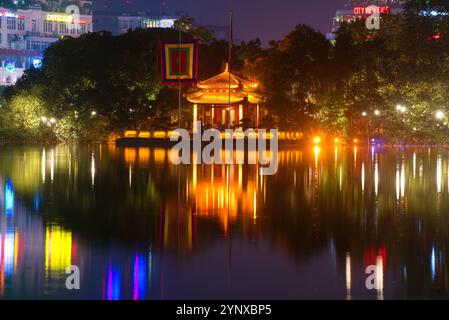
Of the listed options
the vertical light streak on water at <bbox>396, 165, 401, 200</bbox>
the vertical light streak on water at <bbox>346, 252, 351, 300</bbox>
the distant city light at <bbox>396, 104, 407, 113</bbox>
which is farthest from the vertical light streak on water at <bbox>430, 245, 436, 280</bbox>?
the distant city light at <bbox>396, 104, 407, 113</bbox>

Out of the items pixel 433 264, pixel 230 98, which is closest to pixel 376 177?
pixel 433 264

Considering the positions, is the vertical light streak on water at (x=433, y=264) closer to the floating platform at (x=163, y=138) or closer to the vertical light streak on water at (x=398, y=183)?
the vertical light streak on water at (x=398, y=183)

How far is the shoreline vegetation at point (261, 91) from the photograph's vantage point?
68.4 metres

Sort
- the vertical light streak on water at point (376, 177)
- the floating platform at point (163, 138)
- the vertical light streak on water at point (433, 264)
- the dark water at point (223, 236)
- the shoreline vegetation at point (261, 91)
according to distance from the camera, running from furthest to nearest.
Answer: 1. the shoreline vegetation at point (261, 91)
2. the floating platform at point (163, 138)
3. the vertical light streak on water at point (376, 177)
4. the vertical light streak on water at point (433, 264)
5. the dark water at point (223, 236)

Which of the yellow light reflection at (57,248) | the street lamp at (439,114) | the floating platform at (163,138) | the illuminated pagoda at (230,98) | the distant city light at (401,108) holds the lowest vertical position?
the yellow light reflection at (57,248)

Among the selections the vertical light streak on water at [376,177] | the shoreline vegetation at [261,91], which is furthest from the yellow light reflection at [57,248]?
the shoreline vegetation at [261,91]

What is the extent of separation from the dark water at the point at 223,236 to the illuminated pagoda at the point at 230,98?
39375 millimetres

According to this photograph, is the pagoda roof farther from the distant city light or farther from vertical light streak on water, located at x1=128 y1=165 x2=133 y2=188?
vertical light streak on water, located at x1=128 y1=165 x2=133 y2=188

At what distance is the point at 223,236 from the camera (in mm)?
17797

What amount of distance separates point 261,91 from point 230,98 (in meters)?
2.93

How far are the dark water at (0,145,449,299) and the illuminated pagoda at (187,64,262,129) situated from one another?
3937cm

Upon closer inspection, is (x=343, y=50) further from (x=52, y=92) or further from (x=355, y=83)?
(x=52, y=92)

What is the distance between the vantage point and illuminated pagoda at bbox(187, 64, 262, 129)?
72.3 meters
